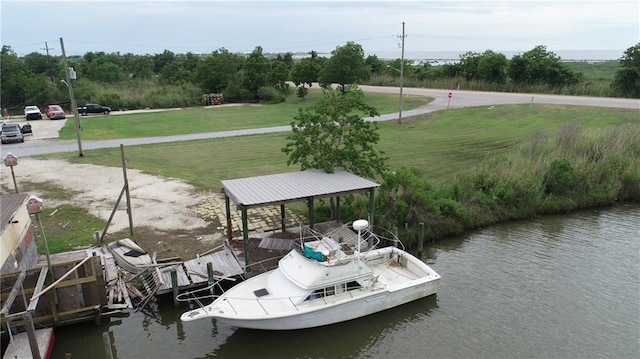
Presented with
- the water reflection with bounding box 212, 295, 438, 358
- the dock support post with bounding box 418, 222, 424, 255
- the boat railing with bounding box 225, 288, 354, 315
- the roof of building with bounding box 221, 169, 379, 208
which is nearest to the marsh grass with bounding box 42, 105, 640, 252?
the dock support post with bounding box 418, 222, 424, 255

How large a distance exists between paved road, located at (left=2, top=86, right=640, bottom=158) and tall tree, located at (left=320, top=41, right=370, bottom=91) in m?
6.89

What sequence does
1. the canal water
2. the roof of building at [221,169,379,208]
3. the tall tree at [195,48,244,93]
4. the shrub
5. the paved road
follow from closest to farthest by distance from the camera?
the canal water, the roof of building at [221,169,379,208], the shrub, the paved road, the tall tree at [195,48,244,93]

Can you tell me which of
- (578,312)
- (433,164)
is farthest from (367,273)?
(433,164)

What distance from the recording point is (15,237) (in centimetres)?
1358

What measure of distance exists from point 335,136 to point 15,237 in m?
12.0

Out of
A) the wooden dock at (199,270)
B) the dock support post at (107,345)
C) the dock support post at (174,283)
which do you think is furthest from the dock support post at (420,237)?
the dock support post at (107,345)

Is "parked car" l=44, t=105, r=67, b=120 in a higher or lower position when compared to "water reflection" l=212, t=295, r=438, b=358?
higher

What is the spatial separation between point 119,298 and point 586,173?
77.9 feet

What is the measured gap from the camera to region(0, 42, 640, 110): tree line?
52603 millimetres

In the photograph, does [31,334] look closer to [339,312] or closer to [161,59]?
[339,312]

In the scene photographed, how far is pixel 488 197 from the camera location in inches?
883

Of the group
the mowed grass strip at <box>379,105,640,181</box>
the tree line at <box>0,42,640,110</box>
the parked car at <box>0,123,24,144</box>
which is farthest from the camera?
the tree line at <box>0,42,640,110</box>

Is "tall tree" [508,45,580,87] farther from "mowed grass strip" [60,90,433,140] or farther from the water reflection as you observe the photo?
the water reflection

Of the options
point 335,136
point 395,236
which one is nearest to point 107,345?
point 395,236
